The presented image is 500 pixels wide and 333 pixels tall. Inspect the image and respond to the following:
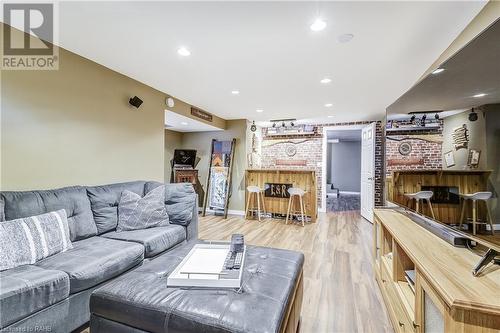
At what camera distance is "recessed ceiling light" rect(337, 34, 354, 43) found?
1964mm

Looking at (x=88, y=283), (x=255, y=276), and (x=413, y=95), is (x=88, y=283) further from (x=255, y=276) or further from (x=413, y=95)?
(x=413, y=95)

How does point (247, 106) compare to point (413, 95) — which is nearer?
point (413, 95)

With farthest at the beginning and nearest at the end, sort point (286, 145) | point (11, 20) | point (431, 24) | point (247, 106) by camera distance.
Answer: point (286, 145), point (247, 106), point (11, 20), point (431, 24)

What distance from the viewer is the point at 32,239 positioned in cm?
164

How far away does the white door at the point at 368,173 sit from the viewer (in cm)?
482

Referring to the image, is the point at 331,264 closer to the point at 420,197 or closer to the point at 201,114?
the point at 420,197

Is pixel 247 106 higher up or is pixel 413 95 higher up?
pixel 247 106

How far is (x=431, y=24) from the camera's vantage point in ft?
5.86

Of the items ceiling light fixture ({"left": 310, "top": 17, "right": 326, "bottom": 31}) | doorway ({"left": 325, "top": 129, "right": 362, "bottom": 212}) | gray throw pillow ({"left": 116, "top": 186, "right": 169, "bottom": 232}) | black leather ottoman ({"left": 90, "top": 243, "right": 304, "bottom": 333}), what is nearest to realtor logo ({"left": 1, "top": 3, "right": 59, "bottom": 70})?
gray throw pillow ({"left": 116, "top": 186, "right": 169, "bottom": 232})

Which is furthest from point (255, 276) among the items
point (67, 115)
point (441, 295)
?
point (67, 115)

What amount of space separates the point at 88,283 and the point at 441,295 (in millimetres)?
2063

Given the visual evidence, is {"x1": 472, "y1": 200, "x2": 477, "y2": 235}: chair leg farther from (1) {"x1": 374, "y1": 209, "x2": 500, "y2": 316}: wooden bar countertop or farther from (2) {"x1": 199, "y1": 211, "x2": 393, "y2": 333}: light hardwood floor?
(2) {"x1": 199, "y1": 211, "x2": 393, "y2": 333}: light hardwood floor

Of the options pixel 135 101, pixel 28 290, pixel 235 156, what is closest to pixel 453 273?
pixel 28 290

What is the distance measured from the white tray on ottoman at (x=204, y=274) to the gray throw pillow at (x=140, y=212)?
1.20 metres
